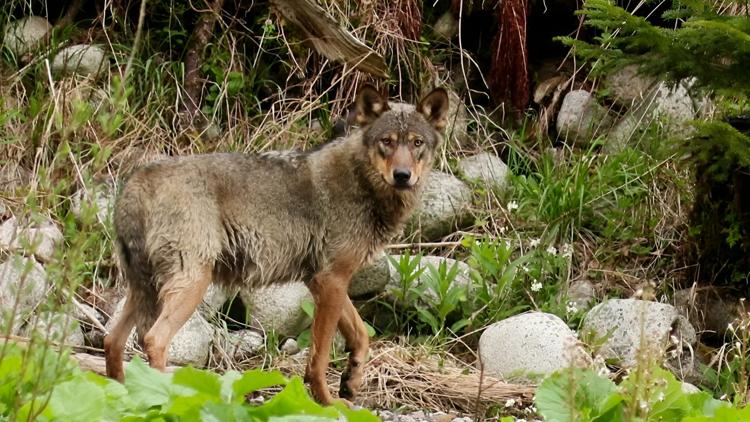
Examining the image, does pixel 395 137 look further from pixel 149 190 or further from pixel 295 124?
pixel 295 124

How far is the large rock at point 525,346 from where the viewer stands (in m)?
6.82

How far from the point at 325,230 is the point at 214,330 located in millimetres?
1162

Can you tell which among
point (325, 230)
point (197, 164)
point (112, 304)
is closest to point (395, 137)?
point (325, 230)

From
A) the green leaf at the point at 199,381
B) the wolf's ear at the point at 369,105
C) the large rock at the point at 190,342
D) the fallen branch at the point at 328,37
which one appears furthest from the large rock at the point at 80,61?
the green leaf at the point at 199,381

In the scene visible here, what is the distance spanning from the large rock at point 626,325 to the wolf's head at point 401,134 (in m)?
1.59

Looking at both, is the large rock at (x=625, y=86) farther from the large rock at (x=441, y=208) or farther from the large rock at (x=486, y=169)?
the large rock at (x=441, y=208)

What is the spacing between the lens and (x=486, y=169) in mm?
9023

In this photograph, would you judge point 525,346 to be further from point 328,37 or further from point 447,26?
point 447,26

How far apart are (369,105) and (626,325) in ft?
6.99

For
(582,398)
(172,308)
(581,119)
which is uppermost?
(582,398)

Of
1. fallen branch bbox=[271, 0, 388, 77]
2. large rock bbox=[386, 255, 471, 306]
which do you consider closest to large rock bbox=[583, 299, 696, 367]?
large rock bbox=[386, 255, 471, 306]

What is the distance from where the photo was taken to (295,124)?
8.84 meters

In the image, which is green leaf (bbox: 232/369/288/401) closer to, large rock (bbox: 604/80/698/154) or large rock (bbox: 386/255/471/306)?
large rock (bbox: 386/255/471/306)

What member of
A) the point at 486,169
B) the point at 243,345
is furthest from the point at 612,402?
the point at 486,169
